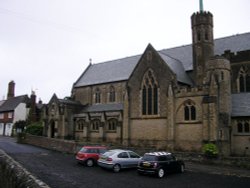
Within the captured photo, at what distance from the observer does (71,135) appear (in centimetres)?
4797

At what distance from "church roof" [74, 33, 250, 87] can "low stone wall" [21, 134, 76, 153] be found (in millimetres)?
14070

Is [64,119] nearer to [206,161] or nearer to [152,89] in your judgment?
[152,89]

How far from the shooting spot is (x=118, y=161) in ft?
68.1

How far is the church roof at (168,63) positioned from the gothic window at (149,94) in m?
3.34

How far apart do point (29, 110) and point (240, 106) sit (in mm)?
52582

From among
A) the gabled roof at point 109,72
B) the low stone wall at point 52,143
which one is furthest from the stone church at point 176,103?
the low stone wall at point 52,143

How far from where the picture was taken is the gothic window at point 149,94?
116ft

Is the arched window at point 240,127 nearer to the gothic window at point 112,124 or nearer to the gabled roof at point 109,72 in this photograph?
the gothic window at point 112,124

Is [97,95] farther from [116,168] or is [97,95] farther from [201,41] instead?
[116,168]

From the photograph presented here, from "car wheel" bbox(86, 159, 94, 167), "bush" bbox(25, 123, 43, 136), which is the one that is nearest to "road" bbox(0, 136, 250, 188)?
"car wheel" bbox(86, 159, 94, 167)

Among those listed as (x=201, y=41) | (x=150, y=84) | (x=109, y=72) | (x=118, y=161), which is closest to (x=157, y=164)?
(x=118, y=161)

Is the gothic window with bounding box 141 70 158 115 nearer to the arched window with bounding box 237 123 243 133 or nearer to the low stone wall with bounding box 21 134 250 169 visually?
the low stone wall with bounding box 21 134 250 169

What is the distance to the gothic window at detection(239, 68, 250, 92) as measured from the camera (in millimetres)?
36009

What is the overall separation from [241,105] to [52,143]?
2498 centimetres
